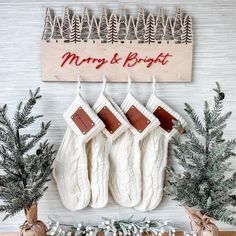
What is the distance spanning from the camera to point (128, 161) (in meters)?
1.21

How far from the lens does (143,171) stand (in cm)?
122

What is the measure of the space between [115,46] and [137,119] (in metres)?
0.27

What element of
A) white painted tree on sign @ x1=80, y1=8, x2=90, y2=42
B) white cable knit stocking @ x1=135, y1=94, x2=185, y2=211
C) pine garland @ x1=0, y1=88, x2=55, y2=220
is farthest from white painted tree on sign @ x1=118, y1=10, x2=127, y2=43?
pine garland @ x1=0, y1=88, x2=55, y2=220

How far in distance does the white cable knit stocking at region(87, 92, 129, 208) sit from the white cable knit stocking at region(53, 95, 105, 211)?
1.1 inches

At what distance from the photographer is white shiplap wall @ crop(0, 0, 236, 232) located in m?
1.19

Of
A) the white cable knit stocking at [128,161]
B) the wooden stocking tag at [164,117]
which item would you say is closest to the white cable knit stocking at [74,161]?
the white cable knit stocking at [128,161]

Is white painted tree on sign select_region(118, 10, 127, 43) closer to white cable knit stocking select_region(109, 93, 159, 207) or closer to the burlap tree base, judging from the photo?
white cable knit stocking select_region(109, 93, 159, 207)

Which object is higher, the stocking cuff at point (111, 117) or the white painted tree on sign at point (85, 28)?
the white painted tree on sign at point (85, 28)

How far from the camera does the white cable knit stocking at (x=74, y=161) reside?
3.80 feet

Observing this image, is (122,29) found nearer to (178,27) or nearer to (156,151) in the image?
(178,27)

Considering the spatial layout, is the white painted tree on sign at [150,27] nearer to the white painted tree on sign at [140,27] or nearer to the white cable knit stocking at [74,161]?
the white painted tree on sign at [140,27]

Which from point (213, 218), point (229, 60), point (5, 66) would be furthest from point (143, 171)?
point (5, 66)

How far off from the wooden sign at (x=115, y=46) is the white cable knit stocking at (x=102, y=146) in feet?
0.36

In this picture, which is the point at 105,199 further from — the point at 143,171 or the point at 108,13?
the point at 108,13
